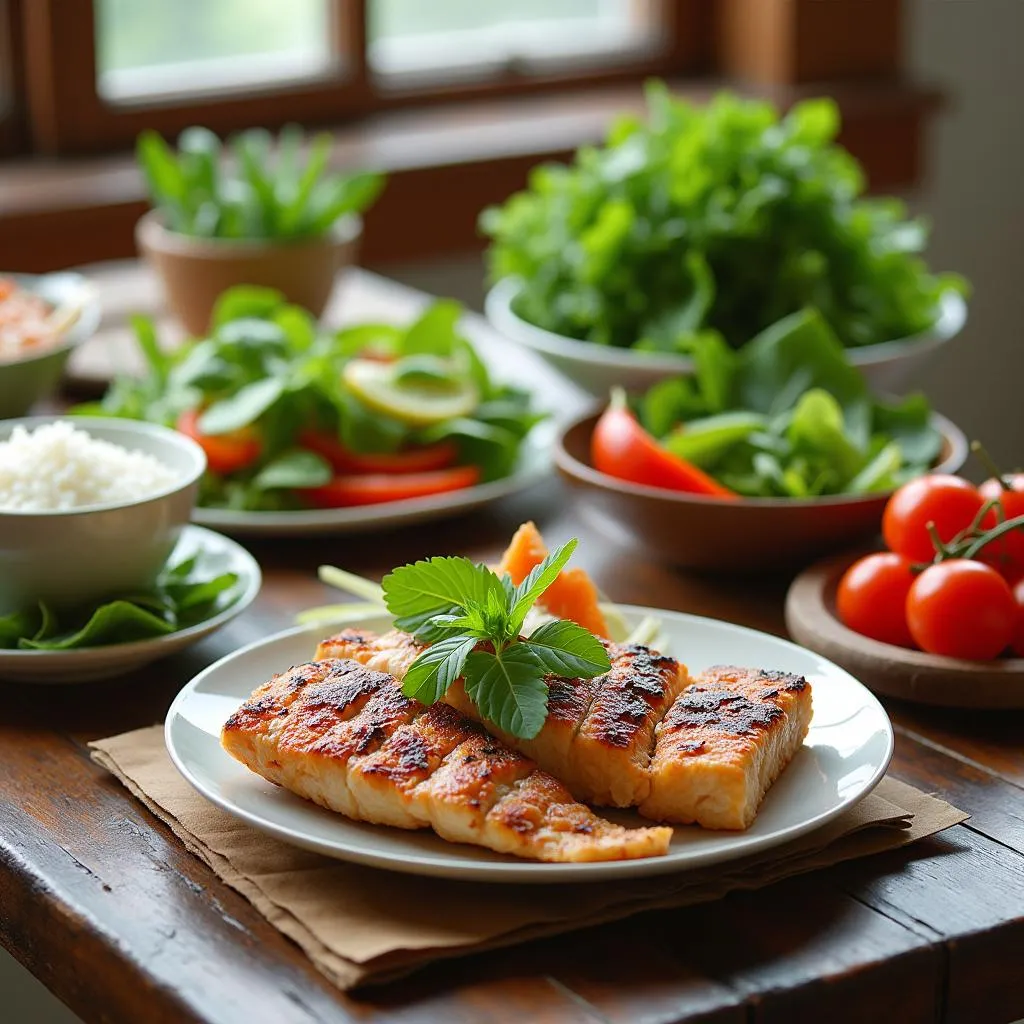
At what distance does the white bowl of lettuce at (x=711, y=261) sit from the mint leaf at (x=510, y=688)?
807 millimetres

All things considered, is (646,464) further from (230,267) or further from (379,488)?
(230,267)

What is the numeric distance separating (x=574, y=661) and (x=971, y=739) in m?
0.37

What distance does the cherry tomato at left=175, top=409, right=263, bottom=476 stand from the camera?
1.63 meters

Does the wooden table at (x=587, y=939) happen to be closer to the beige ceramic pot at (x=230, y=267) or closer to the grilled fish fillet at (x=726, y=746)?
the grilled fish fillet at (x=726, y=746)

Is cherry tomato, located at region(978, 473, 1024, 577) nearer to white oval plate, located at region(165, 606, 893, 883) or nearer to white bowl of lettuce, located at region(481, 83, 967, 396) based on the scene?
white oval plate, located at region(165, 606, 893, 883)

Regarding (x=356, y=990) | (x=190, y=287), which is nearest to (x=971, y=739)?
(x=356, y=990)

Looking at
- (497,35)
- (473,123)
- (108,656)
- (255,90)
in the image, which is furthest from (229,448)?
(497,35)

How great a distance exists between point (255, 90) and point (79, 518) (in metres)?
2.38

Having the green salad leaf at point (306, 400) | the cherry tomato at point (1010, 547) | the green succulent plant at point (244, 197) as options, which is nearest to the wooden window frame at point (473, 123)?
the green succulent plant at point (244, 197)

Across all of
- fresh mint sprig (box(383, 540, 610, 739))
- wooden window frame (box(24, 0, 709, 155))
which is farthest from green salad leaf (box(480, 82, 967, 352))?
wooden window frame (box(24, 0, 709, 155))

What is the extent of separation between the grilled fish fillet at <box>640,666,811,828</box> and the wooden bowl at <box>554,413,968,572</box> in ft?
1.17

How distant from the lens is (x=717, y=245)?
1892 mm

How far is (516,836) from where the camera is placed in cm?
95

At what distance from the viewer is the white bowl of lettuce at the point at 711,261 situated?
1.88 m
